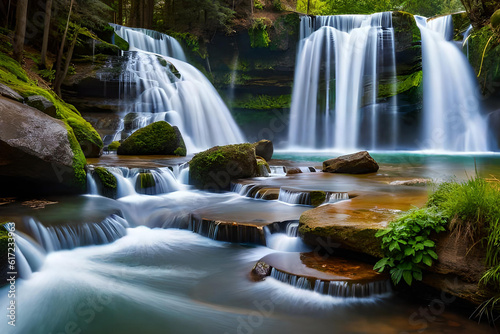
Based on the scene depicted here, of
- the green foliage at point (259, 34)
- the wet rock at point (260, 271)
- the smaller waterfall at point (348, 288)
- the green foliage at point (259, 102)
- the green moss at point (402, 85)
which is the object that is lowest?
the wet rock at point (260, 271)

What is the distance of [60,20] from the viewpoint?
1472cm

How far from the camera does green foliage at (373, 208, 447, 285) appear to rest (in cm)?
362

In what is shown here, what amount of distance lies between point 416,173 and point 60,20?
14340 millimetres

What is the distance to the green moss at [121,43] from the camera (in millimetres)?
18125

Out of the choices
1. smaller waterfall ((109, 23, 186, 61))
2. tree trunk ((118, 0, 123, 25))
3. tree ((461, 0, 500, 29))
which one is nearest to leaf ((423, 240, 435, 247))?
tree ((461, 0, 500, 29))

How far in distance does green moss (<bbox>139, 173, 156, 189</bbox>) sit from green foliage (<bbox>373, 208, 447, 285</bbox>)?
5.73m

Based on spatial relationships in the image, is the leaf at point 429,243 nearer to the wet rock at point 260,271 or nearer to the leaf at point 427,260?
the leaf at point 427,260

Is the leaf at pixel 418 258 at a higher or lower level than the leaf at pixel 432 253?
lower

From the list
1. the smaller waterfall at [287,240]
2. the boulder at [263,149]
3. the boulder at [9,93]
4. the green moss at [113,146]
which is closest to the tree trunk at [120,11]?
the green moss at [113,146]

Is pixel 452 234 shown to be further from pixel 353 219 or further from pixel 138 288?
pixel 138 288

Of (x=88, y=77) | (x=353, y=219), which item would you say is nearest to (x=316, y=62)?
(x=88, y=77)

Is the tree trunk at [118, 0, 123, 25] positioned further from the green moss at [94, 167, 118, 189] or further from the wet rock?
the wet rock

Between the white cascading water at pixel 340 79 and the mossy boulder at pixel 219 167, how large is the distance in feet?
42.5

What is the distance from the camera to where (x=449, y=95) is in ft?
63.8
